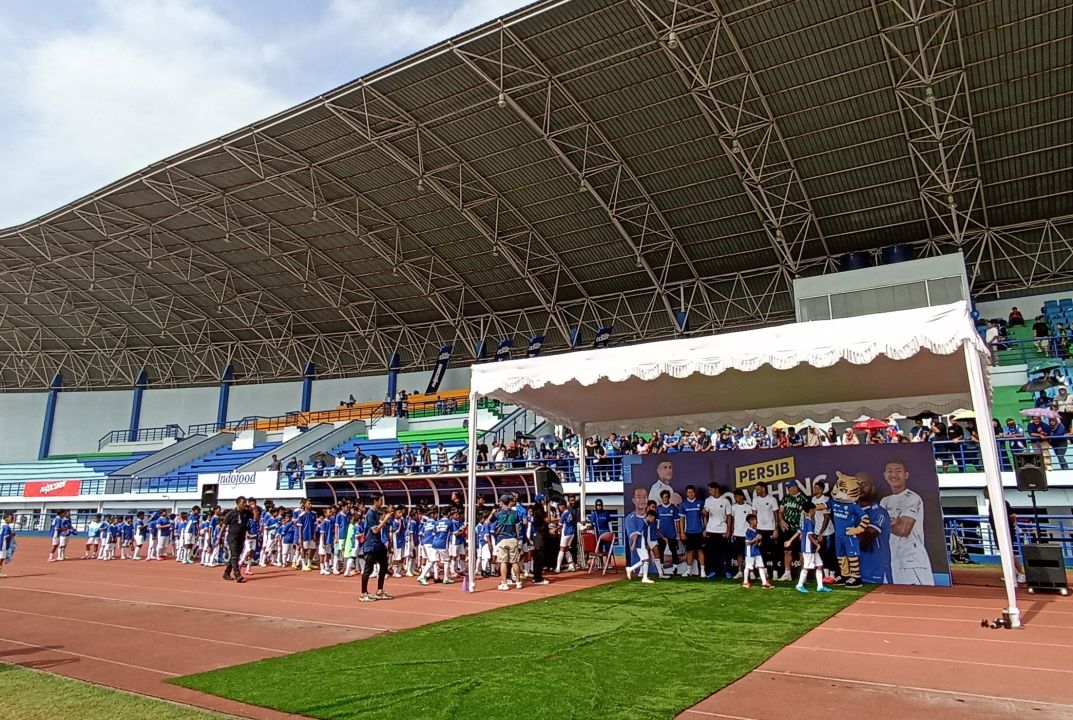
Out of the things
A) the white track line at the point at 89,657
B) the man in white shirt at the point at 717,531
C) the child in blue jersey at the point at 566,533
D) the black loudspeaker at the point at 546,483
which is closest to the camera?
the white track line at the point at 89,657

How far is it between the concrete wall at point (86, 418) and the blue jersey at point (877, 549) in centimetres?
5855

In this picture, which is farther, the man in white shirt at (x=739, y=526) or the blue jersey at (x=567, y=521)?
the blue jersey at (x=567, y=521)

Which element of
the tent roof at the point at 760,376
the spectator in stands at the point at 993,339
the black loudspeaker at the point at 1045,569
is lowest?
the black loudspeaker at the point at 1045,569

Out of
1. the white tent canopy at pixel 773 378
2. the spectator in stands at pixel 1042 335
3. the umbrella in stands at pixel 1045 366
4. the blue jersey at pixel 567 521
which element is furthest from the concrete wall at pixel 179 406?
the spectator in stands at pixel 1042 335

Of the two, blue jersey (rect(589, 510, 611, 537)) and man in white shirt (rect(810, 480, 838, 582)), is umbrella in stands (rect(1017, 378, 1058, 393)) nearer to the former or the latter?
man in white shirt (rect(810, 480, 838, 582))

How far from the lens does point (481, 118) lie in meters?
25.1

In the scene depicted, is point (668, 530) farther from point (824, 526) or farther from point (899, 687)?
point (899, 687)

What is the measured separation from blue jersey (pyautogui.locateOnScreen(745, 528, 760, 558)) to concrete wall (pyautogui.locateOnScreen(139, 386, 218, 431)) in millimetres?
49734

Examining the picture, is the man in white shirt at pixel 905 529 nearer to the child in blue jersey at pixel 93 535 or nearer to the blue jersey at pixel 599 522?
the blue jersey at pixel 599 522

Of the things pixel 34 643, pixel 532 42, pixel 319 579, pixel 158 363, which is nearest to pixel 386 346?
pixel 158 363

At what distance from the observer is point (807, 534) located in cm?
1159

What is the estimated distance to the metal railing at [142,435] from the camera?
5178cm

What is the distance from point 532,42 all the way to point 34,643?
2045 cm

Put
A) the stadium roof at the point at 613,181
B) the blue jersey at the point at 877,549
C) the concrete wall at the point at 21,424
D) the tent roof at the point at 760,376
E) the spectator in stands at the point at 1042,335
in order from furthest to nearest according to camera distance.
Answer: the concrete wall at the point at 21,424 → the spectator in stands at the point at 1042,335 → the stadium roof at the point at 613,181 → the blue jersey at the point at 877,549 → the tent roof at the point at 760,376
